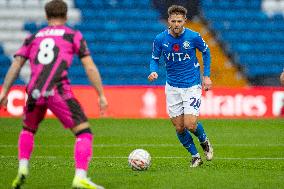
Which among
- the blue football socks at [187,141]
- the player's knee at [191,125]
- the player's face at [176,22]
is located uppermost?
the player's face at [176,22]

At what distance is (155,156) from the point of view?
11.7 meters

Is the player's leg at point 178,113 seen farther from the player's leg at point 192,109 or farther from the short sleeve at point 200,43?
the short sleeve at point 200,43

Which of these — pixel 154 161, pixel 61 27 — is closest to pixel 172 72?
pixel 154 161

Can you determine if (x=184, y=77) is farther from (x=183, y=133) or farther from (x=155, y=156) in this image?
(x=155, y=156)

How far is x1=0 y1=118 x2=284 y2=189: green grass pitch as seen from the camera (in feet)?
27.2

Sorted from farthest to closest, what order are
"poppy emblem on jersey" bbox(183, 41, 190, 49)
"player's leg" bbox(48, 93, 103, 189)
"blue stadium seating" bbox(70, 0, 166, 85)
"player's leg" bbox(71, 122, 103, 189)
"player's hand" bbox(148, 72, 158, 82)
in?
"blue stadium seating" bbox(70, 0, 166, 85), "poppy emblem on jersey" bbox(183, 41, 190, 49), "player's hand" bbox(148, 72, 158, 82), "player's leg" bbox(48, 93, 103, 189), "player's leg" bbox(71, 122, 103, 189)

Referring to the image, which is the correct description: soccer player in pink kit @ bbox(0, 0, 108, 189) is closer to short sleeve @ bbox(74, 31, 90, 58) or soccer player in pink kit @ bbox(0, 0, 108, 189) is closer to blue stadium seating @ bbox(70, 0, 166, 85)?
short sleeve @ bbox(74, 31, 90, 58)

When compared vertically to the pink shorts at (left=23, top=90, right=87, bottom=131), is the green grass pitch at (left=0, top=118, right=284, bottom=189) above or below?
below

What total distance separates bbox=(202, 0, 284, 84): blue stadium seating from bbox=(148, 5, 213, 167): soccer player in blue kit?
39.3 ft

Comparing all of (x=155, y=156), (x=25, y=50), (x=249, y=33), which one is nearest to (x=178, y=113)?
(x=155, y=156)

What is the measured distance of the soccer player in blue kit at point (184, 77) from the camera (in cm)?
1020

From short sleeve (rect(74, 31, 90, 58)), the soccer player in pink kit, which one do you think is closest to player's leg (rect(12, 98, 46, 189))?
the soccer player in pink kit

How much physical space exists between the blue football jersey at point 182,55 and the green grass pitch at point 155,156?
1108mm

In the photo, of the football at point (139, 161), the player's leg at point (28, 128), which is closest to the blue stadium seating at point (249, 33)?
the football at point (139, 161)
